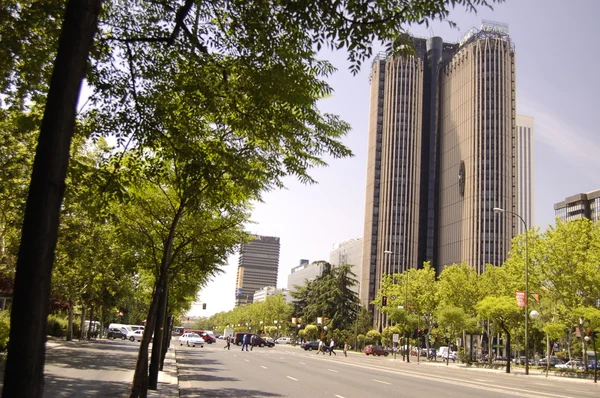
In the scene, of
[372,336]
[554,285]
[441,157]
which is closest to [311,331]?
[372,336]

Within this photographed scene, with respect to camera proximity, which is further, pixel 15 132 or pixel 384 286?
pixel 384 286

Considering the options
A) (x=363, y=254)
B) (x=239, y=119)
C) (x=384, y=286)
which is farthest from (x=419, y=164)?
(x=239, y=119)

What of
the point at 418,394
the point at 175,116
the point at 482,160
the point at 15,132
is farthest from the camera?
the point at 482,160

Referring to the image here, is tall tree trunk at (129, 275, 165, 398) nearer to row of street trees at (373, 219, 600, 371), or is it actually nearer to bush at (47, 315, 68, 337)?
row of street trees at (373, 219, 600, 371)

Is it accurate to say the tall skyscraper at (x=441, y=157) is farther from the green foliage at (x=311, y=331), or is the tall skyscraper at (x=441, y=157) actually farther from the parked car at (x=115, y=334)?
the parked car at (x=115, y=334)

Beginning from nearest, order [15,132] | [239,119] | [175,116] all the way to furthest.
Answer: [175,116], [239,119], [15,132]

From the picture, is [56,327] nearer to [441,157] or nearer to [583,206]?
[441,157]

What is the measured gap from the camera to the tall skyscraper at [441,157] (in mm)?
128375

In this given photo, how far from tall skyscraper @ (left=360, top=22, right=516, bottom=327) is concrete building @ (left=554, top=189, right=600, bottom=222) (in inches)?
1484

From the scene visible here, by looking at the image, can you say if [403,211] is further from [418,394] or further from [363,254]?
[418,394]

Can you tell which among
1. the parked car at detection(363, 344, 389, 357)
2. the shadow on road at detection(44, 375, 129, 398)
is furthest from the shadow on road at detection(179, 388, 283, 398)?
the parked car at detection(363, 344, 389, 357)

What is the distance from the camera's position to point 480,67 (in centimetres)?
13200

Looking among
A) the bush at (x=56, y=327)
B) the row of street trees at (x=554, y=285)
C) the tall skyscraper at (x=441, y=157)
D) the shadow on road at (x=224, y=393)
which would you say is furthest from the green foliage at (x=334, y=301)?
the shadow on road at (x=224, y=393)

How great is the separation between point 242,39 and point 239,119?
2432mm
